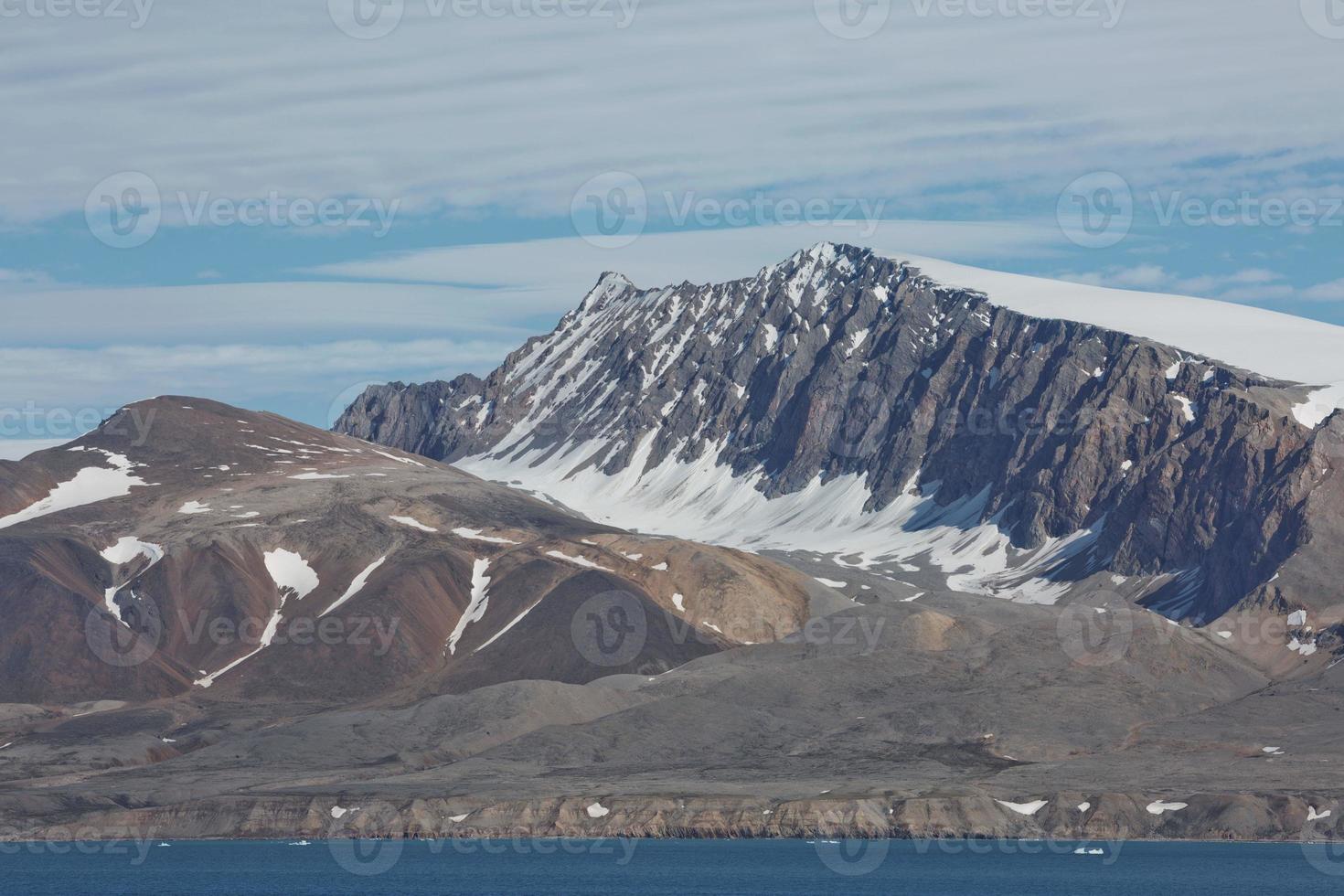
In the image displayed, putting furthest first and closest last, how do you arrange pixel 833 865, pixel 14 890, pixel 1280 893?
pixel 833 865
pixel 14 890
pixel 1280 893

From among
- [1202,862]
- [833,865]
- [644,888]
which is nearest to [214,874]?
[644,888]

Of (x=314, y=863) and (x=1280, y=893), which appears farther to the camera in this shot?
(x=314, y=863)

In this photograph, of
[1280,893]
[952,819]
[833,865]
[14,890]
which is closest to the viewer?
[1280,893]

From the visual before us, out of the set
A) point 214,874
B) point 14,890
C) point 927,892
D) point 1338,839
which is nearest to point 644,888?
point 927,892

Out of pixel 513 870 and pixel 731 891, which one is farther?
pixel 513 870

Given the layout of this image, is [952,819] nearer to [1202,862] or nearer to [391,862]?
[1202,862]

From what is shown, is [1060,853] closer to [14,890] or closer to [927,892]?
[927,892]
